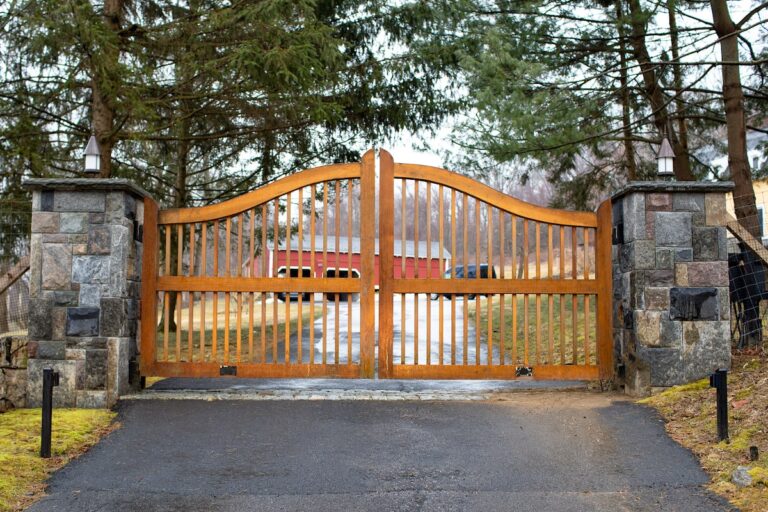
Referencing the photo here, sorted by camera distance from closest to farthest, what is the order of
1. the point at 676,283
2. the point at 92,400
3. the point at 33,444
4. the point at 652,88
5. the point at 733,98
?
the point at 33,444
the point at 92,400
the point at 676,283
the point at 733,98
the point at 652,88

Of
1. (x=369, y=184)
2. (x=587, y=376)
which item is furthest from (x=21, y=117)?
(x=587, y=376)

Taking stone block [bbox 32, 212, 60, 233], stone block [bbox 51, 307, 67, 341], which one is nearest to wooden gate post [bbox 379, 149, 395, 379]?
stone block [bbox 51, 307, 67, 341]

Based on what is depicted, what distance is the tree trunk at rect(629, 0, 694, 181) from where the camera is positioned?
8.45 metres

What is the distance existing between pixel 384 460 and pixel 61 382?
3010mm

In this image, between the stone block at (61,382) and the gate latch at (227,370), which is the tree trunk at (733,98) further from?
the stone block at (61,382)

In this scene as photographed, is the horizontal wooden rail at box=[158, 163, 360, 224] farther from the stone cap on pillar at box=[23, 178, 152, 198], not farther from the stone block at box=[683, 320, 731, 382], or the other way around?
the stone block at box=[683, 320, 731, 382]

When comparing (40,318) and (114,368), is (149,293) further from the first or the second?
(40,318)

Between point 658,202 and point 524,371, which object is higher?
point 658,202

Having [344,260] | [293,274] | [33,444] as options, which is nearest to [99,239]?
[33,444]

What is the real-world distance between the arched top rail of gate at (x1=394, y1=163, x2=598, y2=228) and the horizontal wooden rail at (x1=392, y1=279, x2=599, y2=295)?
1.88ft

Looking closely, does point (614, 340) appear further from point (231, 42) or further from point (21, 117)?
point (21, 117)

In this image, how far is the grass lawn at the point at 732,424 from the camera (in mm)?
3525

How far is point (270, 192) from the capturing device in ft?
19.7

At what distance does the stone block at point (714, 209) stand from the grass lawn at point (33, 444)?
207 inches
